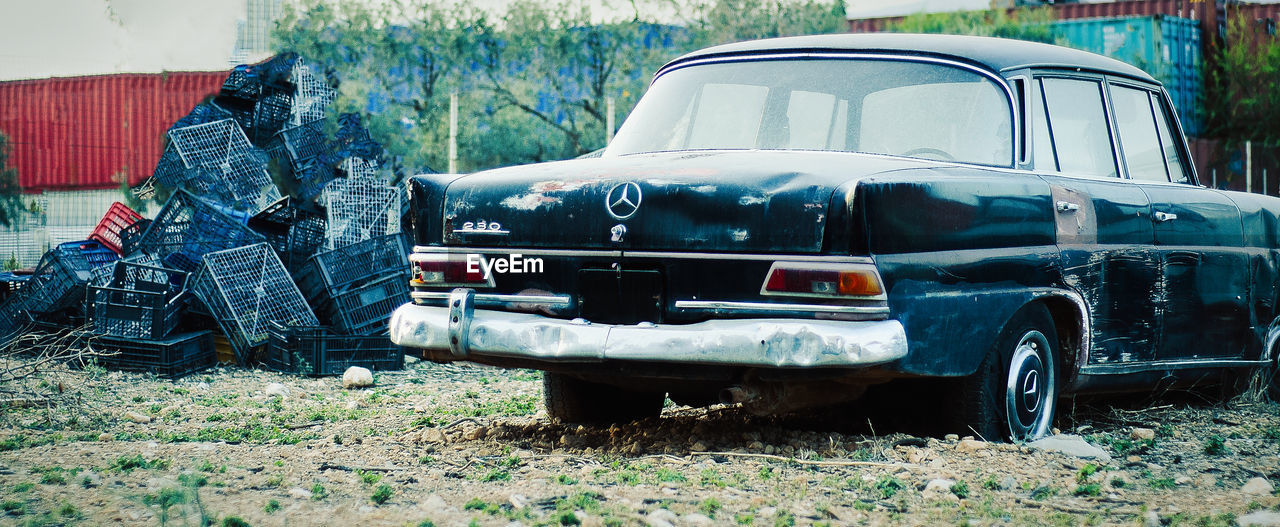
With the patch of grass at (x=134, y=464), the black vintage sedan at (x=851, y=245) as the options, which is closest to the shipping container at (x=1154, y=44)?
the black vintage sedan at (x=851, y=245)

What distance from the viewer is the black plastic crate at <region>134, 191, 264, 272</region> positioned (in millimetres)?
9539

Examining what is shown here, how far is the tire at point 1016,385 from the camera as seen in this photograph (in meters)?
4.76

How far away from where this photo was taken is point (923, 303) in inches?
172

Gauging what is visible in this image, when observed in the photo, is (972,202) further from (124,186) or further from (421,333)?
(124,186)

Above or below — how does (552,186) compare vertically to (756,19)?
below

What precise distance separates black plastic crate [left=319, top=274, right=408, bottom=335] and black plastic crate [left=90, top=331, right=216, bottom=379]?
97 cm

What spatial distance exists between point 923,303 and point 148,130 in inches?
971

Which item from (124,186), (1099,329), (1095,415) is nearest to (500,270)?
(1099,329)

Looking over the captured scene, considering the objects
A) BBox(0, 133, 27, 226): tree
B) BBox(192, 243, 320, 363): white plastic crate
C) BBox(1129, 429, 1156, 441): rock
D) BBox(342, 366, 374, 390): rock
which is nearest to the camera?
BBox(1129, 429, 1156, 441): rock

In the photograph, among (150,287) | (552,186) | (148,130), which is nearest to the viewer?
(552,186)

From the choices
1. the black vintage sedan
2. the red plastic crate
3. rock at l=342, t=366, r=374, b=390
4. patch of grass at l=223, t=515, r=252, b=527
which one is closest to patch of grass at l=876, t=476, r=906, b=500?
the black vintage sedan

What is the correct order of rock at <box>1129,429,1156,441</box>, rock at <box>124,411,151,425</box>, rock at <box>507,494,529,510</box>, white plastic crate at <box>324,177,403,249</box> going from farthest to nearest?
1. white plastic crate at <box>324,177,403,249</box>
2. rock at <box>124,411,151,425</box>
3. rock at <box>1129,429,1156,441</box>
4. rock at <box>507,494,529,510</box>

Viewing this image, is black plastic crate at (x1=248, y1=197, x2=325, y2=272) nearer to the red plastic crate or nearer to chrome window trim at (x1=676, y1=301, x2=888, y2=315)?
the red plastic crate

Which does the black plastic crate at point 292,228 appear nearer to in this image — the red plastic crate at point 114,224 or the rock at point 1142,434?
the red plastic crate at point 114,224
